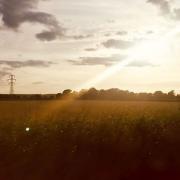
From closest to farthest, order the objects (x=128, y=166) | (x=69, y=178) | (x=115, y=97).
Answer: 1. (x=69, y=178)
2. (x=128, y=166)
3. (x=115, y=97)

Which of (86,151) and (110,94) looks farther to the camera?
(110,94)

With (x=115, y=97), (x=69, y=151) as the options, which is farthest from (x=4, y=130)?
(x=115, y=97)

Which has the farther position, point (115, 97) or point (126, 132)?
point (115, 97)

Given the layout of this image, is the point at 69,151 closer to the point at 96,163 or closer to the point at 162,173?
the point at 96,163

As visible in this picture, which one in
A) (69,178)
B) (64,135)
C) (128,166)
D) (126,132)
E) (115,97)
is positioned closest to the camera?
(69,178)

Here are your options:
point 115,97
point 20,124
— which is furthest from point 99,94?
point 20,124

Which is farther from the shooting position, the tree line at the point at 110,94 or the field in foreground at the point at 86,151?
the tree line at the point at 110,94

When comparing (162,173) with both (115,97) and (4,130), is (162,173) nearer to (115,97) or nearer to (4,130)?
(4,130)

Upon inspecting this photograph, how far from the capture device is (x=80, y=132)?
1333 cm

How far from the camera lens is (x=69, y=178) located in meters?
11.1

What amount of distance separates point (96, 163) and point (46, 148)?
143 cm

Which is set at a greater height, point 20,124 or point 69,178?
point 20,124

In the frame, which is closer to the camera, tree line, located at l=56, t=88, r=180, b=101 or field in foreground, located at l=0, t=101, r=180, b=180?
field in foreground, located at l=0, t=101, r=180, b=180

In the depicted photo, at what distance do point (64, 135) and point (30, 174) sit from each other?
6.83 feet
